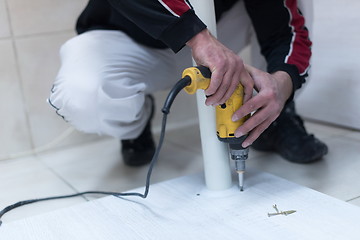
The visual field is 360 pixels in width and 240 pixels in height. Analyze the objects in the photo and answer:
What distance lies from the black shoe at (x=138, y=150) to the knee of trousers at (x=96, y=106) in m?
0.15

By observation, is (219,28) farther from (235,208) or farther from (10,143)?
(10,143)

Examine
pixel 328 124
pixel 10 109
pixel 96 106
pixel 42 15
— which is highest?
pixel 42 15

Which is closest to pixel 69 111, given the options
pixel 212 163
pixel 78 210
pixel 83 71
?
pixel 83 71

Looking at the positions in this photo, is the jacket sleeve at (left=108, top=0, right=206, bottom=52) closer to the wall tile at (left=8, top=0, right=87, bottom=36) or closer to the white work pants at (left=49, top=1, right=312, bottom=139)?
the white work pants at (left=49, top=1, right=312, bottom=139)

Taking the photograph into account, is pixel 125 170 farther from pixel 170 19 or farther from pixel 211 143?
pixel 170 19

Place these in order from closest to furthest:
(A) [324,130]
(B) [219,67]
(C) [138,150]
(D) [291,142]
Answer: (B) [219,67], (D) [291,142], (C) [138,150], (A) [324,130]

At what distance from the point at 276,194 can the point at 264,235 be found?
16cm

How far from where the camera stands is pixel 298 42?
3.09 feet

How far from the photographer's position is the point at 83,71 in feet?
3.22

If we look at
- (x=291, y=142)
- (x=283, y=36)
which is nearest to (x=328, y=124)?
(x=291, y=142)

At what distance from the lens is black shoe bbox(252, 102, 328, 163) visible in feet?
3.49

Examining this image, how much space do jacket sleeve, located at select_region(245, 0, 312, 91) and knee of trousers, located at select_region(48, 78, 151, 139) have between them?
0.32 metres

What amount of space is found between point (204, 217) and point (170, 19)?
348mm

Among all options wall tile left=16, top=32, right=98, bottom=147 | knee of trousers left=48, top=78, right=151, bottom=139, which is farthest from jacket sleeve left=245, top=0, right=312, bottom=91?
wall tile left=16, top=32, right=98, bottom=147
